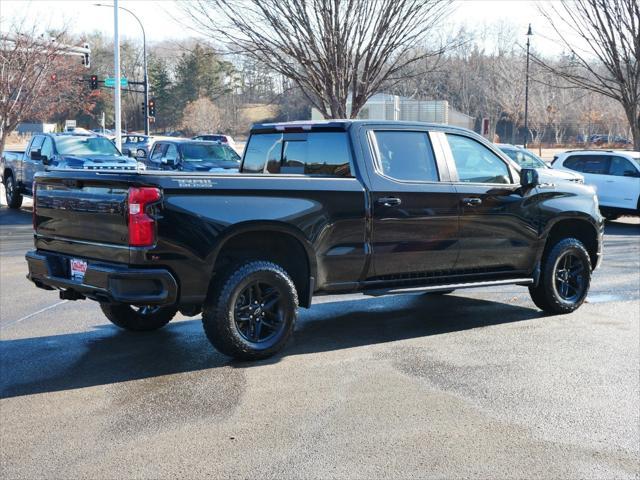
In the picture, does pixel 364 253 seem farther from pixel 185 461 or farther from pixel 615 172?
pixel 615 172

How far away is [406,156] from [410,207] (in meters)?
0.51

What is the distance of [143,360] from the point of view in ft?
20.6

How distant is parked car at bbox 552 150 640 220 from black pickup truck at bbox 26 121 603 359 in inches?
Answer: 405

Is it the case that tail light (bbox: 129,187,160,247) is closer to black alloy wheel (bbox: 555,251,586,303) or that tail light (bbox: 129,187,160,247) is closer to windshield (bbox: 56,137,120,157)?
black alloy wheel (bbox: 555,251,586,303)

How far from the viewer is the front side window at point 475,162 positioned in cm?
747

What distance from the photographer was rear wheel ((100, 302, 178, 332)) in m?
7.16

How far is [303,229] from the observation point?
630 centimetres

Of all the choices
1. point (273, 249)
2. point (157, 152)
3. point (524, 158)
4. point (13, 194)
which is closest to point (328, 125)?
point (273, 249)

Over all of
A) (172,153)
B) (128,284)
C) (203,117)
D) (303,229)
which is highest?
(203,117)

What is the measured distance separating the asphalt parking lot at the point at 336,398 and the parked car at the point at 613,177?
10452 mm

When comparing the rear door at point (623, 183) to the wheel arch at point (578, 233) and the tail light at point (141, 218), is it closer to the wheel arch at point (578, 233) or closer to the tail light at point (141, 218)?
the wheel arch at point (578, 233)

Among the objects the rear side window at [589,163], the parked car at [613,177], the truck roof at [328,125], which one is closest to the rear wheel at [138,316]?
the truck roof at [328,125]

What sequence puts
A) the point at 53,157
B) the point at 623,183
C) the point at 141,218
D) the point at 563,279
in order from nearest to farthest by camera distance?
1. the point at 141,218
2. the point at 563,279
3. the point at 623,183
4. the point at 53,157

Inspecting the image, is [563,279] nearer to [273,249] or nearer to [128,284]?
[273,249]
